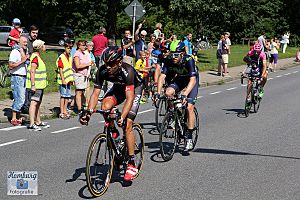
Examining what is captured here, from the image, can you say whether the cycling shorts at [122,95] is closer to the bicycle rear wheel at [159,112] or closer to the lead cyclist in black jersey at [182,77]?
the lead cyclist in black jersey at [182,77]

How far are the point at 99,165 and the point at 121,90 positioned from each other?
112cm

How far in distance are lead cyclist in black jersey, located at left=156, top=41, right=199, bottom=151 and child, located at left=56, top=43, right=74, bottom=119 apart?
12.9ft

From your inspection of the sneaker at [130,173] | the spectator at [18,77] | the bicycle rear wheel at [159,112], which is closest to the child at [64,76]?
the spectator at [18,77]

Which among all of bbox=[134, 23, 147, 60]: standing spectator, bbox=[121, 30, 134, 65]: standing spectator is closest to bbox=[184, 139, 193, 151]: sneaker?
bbox=[121, 30, 134, 65]: standing spectator

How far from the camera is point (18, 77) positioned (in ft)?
37.1

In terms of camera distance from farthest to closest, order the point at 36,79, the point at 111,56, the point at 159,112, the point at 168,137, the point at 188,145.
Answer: the point at 159,112 → the point at 36,79 → the point at 188,145 → the point at 168,137 → the point at 111,56

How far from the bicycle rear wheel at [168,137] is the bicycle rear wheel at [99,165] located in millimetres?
1756

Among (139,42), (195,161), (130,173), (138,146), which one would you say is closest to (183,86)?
(195,161)

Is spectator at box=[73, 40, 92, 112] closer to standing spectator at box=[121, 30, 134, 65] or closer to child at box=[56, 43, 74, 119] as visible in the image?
child at box=[56, 43, 74, 119]

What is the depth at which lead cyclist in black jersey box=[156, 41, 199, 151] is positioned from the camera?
8.38 m

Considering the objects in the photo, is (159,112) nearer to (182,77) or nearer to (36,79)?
(182,77)

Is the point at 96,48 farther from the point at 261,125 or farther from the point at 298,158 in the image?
the point at 298,158

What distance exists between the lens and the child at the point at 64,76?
1223 cm

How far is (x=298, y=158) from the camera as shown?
28.9 ft
